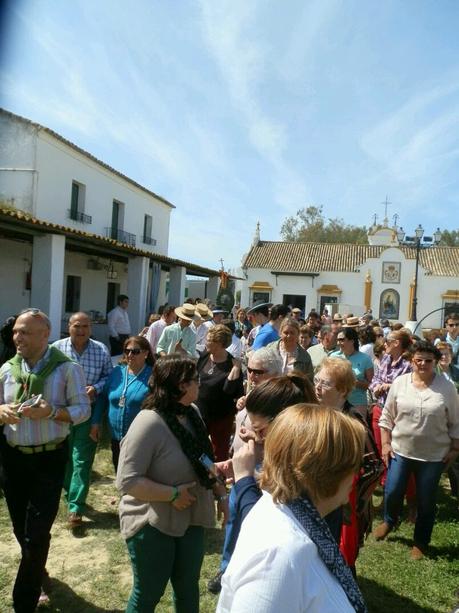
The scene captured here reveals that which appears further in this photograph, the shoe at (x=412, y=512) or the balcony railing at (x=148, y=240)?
the balcony railing at (x=148, y=240)

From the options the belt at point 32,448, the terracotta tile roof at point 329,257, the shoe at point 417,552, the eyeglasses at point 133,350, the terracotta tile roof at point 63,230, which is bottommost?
the shoe at point 417,552

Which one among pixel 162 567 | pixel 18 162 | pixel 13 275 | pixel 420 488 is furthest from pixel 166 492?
pixel 18 162

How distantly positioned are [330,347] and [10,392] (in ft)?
13.1

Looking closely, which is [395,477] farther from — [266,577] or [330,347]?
[266,577]

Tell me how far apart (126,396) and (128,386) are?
86mm

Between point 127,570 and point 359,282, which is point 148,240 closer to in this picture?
point 359,282

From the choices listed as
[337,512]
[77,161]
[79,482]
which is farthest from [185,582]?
[77,161]

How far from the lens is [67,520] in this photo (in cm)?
411

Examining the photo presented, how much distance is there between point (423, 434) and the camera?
3.73m

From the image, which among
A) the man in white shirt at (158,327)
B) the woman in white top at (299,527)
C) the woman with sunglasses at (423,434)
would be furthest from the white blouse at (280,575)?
the man in white shirt at (158,327)

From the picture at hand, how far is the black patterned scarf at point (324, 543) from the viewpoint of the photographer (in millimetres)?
1165

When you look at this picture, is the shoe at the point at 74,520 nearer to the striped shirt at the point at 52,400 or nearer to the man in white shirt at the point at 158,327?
the striped shirt at the point at 52,400

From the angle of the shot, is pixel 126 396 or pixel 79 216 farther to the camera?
pixel 79 216

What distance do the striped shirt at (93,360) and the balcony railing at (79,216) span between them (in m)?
15.0
